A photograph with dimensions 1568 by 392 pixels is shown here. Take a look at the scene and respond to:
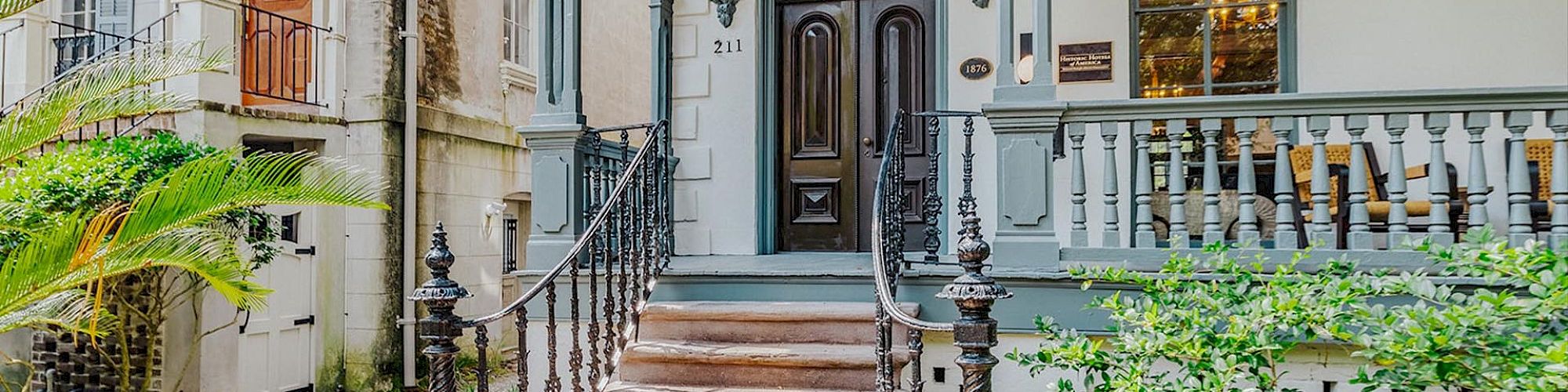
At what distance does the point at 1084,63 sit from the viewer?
5.68m

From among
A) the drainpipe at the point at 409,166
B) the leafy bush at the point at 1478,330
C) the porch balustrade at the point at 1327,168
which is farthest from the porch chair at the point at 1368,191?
the drainpipe at the point at 409,166

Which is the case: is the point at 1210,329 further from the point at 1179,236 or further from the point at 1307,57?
the point at 1307,57

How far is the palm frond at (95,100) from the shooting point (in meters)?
4.09

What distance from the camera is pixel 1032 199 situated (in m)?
3.96

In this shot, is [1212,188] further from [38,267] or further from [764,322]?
[38,267]

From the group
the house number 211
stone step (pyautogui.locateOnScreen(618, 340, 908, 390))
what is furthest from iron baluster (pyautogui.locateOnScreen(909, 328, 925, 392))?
the house number 211

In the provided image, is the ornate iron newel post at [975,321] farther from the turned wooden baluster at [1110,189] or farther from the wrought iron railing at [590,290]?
the wrought iron railing at [590,290]

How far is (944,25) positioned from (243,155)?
5077 millimetres

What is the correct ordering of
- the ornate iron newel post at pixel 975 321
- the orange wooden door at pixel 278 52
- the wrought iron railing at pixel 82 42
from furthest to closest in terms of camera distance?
the orange wooden door at pixel 278 52, the wrought iron railing at pixel 82 42, the ornate iron newel post at pixel 975 321

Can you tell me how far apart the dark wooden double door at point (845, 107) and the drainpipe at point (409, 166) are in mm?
3266

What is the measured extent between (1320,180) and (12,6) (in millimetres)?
4997

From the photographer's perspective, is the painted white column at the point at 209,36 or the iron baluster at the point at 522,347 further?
the painted white column at the point at 209,36

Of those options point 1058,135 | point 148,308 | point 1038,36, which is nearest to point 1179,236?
point 1038,36

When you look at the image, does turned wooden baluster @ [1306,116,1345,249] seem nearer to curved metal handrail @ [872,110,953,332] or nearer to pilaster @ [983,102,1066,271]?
pilaster @ [983,102,1066,271]
